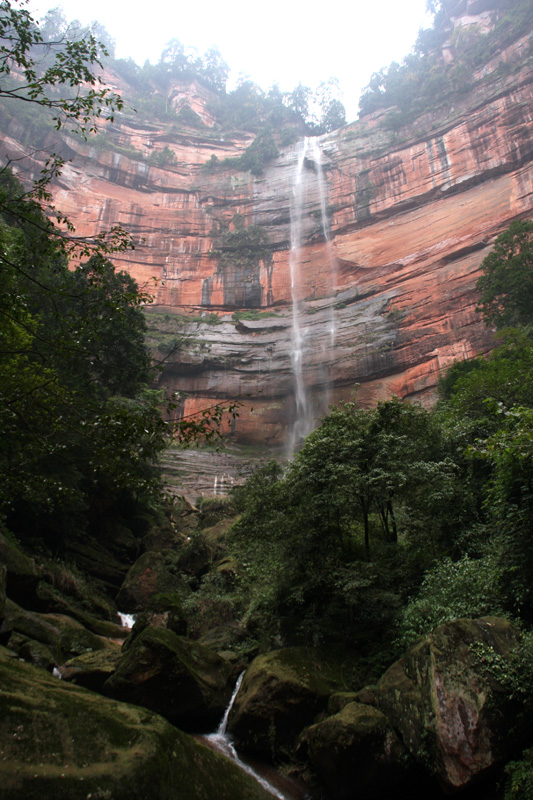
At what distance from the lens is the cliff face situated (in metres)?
30.4

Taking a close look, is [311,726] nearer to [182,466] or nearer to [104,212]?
[182,466]

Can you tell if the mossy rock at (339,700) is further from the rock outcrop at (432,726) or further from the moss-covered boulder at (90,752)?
the moss-covered boulder at (90,752)

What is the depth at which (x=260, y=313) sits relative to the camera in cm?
3838

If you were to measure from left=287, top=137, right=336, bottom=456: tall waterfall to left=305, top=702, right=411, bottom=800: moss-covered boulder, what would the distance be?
2359 cm

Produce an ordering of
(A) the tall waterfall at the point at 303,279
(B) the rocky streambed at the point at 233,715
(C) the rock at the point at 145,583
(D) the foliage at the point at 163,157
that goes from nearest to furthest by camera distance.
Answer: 1. (B) the rocky streambed at the point at 233,715
2. (C) the rock at the point at 145,583
3. (A) the tall waterfall at the point at 303,279
4. (D) the foliage at the point at 163,157

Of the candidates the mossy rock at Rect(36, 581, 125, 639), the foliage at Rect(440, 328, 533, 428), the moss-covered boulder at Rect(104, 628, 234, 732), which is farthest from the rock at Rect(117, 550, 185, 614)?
the foliage at Rect(440, 328, 533, 428)

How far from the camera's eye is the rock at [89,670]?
6.99 meters

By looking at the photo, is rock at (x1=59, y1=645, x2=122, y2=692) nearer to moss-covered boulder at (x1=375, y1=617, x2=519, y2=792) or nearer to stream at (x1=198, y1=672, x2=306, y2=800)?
stream at (x1=198, y1=672, x2=306, y2=800)

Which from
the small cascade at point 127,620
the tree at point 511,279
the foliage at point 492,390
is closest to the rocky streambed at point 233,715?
the small cascade at point 127,620

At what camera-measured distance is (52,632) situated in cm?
802

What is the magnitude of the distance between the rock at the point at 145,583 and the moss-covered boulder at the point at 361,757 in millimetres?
Result: 8246

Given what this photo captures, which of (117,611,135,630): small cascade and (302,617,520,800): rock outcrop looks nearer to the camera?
(302,617,520,800): rock outcrop

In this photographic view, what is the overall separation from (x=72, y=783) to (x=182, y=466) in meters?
26.9

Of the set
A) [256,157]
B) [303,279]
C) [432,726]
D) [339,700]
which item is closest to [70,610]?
[339,700]
